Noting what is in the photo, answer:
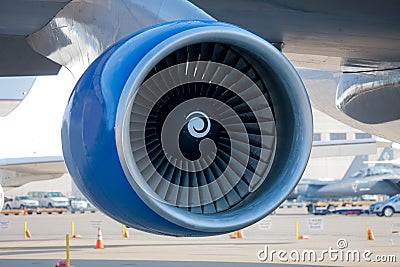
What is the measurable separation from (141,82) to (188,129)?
0.42 m

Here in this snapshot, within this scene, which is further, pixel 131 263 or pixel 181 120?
pixel 131 263

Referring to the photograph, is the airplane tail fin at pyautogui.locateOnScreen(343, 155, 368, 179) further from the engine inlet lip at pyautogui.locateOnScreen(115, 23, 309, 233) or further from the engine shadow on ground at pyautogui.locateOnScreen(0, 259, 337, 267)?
the engine inlet lip at pyautogui.locateOnScreen(115, 23, 309, 233)

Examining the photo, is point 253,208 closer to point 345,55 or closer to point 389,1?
point 389,1

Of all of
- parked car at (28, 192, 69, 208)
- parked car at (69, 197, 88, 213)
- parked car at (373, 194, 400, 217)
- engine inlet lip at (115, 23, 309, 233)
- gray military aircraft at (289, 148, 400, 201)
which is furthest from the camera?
parked car at (28, 192, 69, 208)

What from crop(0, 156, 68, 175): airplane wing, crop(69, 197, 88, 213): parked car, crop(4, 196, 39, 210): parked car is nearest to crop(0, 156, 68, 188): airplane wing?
crop(0, 156, 68, 175): airplane wing

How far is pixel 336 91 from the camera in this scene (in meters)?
8.97

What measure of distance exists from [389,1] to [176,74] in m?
2.07

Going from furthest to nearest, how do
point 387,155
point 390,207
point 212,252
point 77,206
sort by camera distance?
point 387,155 → point 77,206 → point 390,207 → point 212,252

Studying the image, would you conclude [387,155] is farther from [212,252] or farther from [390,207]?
[212,252]

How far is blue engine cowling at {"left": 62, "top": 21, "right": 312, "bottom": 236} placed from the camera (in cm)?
394

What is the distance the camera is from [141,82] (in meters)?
3.98

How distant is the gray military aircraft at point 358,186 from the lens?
4819 centimetres

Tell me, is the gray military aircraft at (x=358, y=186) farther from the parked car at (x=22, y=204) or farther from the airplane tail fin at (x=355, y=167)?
the parked car at (x=22, y=204)

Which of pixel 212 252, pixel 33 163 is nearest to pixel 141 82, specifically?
pixel 212 252
